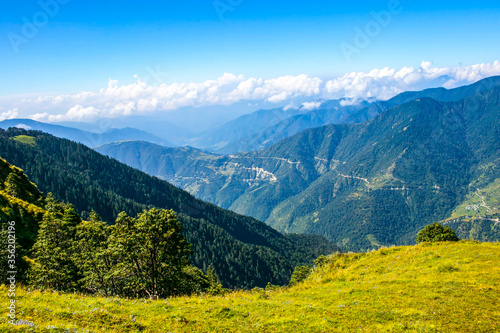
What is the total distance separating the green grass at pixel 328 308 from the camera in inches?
722

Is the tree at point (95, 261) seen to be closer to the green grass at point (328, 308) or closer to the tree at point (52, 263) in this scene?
the tree at point (52, 263)

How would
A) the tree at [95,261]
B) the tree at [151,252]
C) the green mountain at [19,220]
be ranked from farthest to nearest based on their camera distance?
the green mountain at [19,220], the tree at [95,261], the tree at [151,252]

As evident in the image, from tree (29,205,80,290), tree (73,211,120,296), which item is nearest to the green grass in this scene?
tree (73,211,120,296)

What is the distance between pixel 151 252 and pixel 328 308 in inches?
858

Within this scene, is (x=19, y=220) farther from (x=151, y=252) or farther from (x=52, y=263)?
(x=151, y=252)

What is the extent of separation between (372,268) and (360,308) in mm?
14865

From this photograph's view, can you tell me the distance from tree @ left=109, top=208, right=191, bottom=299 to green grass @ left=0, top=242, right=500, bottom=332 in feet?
26.3

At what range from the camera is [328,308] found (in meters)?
22.7

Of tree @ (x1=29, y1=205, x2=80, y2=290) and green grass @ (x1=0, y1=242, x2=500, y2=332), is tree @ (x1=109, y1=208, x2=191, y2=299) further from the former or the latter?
tree @ (x1=29, y1=205, x2=80, y2=290)

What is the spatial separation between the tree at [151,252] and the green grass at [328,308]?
26.3 feet

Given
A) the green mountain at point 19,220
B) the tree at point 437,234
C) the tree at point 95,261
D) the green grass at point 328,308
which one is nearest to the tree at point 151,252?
the tree at point 95,261

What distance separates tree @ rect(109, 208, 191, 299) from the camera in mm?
32250

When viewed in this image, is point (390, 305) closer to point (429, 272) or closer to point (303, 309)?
point (303, 309)

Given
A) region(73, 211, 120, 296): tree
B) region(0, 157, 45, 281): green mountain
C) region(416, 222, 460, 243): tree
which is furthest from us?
region(416, 222, 460, 243): tree
